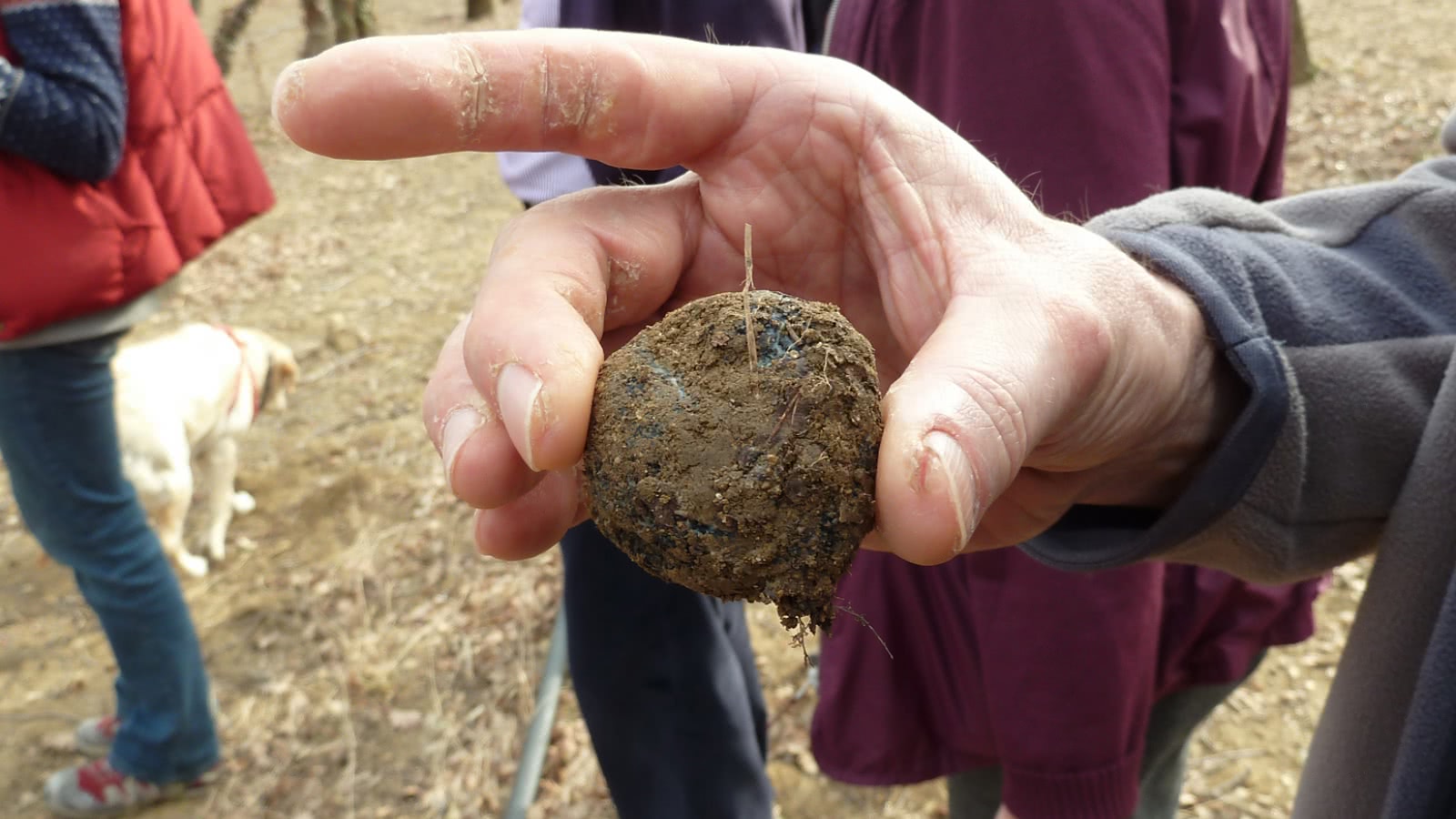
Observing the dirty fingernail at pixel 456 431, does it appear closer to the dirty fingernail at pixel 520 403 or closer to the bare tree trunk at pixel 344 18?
the dirty fingernail at pixel 520 403

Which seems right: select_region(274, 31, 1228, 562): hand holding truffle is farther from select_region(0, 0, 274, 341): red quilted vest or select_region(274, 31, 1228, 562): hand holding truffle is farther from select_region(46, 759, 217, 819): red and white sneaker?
select_region(46, 759, 217, 819): red and white sneaker

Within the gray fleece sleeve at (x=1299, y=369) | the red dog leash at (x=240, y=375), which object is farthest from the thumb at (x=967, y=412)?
the red dog leash at (x=240, y=375)

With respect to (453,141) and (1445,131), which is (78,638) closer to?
(453,141)

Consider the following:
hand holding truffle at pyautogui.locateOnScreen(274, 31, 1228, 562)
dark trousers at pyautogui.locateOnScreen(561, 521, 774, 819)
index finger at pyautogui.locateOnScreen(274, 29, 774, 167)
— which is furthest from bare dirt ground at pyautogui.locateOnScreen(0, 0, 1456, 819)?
index finger at pyautogui.locateOnScreen(274, 29, 774, 167)

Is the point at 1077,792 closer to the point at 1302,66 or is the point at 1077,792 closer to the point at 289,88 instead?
the point at 289,88

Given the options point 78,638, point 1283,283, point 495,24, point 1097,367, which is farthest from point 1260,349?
point 495,24

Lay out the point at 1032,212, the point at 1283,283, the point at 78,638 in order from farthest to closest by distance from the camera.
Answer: the point at 78,638
the point at 1283,283
the point at 1032,212
